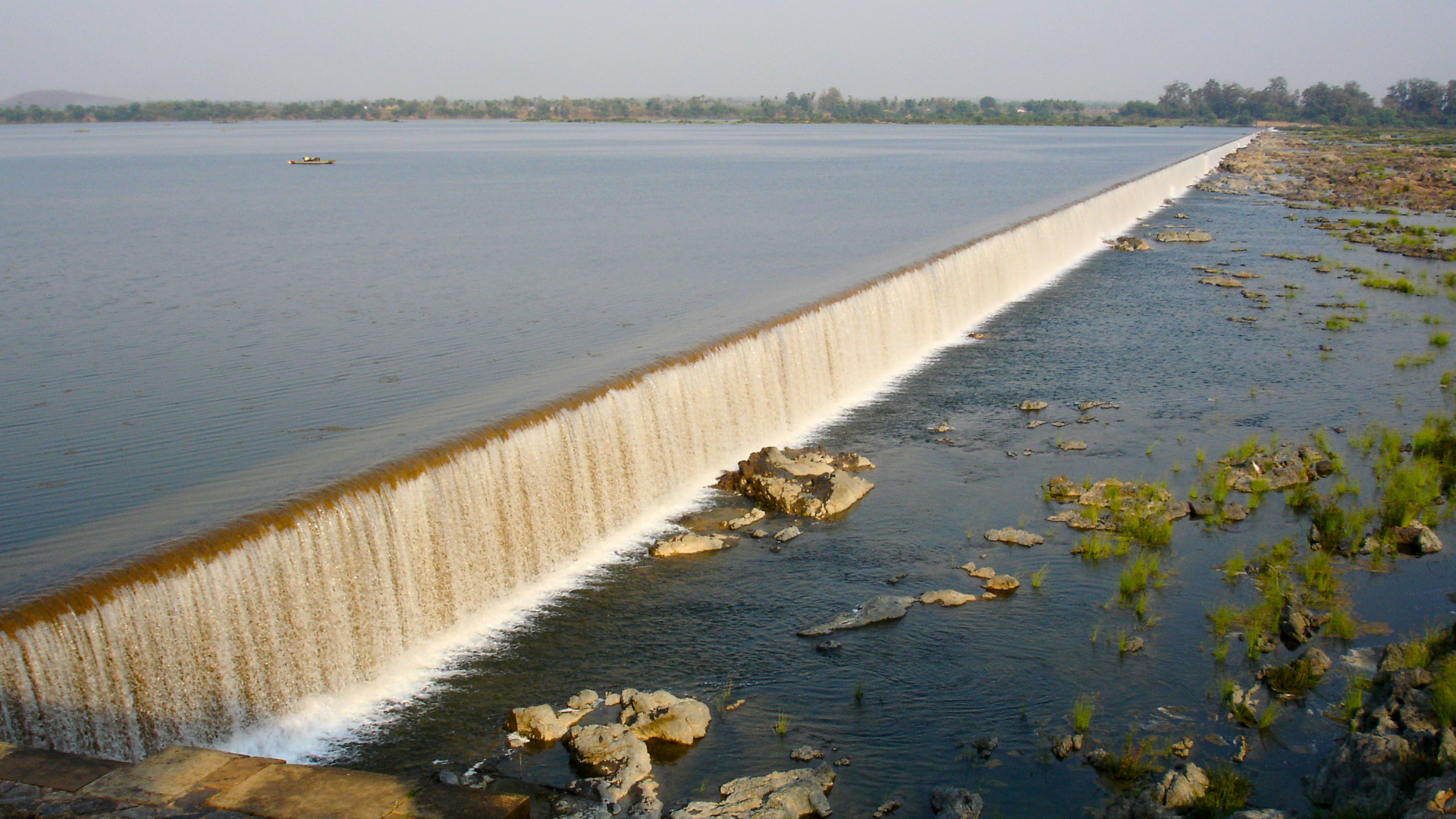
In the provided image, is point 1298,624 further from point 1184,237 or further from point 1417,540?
point 1184,237

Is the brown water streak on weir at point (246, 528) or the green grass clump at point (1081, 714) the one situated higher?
the brown water streak on weir at point (246, 528)

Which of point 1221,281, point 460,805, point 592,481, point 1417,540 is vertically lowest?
point 1417,540

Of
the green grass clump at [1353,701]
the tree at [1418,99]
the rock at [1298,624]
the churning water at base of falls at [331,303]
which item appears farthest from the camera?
the tree at [1418,99]

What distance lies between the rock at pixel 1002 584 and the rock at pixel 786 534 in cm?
241

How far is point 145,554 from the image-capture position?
29.5ft

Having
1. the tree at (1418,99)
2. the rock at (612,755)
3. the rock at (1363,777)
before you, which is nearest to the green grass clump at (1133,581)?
the rock at (1363,777)

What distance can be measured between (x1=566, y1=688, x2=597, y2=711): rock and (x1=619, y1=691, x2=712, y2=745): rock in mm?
268

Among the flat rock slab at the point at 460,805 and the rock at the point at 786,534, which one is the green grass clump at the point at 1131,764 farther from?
the rock at the point at 786,534

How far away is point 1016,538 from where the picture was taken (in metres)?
13.0

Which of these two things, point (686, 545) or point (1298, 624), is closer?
point (1298, 624)

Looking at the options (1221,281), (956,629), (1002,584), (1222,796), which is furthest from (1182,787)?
(1221,281)

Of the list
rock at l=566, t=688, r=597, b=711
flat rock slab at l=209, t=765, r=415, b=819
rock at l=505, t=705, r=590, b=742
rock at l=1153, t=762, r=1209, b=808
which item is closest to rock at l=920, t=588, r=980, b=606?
rock at l=1153, t=762, r=1209, b=808

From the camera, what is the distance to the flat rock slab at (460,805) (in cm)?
684

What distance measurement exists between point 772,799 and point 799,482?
690cm
